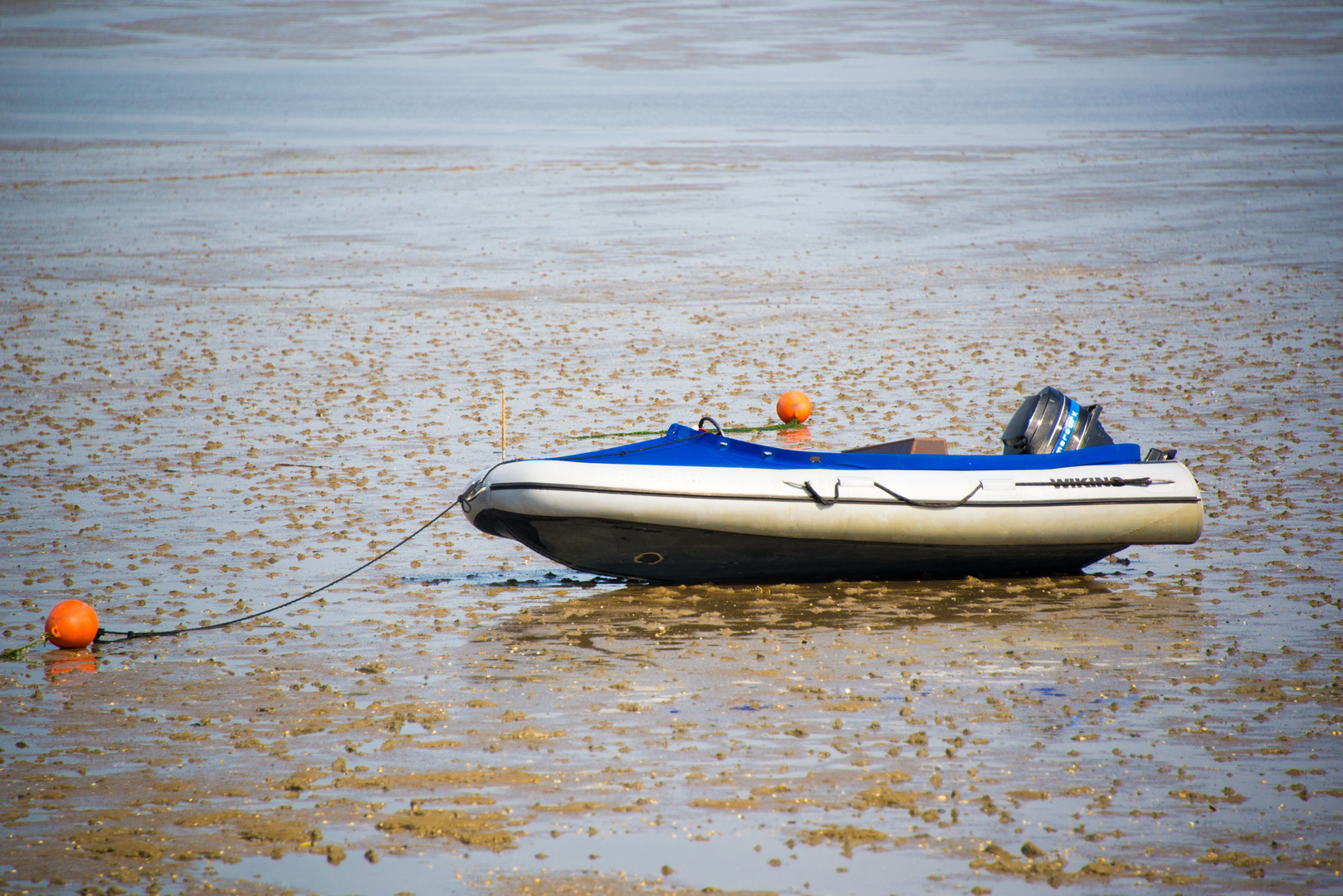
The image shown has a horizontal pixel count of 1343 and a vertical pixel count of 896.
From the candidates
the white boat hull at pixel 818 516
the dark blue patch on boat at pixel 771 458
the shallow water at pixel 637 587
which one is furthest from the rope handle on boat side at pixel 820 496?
the shallow water at pixel 637 587

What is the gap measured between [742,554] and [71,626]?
385 cm

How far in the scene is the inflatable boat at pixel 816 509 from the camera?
898cm

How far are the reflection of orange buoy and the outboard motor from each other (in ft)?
18.8

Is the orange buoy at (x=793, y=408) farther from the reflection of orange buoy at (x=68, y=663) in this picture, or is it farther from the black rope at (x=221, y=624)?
the reflection of orange buoy at (x=68, y=663)

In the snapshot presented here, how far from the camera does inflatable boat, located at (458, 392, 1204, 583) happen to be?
8.98m

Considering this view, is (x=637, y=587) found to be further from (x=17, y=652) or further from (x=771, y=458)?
(x=17, y=652)

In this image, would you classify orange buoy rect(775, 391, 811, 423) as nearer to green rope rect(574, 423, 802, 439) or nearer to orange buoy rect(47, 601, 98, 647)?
green rope rect(574, 423, 802, 439)

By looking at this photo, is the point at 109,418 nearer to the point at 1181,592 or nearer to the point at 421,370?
the point at 421,370

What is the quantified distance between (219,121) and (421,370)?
3668cm

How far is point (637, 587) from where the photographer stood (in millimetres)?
9516

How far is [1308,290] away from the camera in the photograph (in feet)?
66.8

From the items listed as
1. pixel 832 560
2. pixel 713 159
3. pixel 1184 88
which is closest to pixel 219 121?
pixel 713 159

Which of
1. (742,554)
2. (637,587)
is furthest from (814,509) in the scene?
(637,587)

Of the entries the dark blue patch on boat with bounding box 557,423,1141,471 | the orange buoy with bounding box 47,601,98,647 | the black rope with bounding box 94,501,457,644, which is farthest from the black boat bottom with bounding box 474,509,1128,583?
the orange buoy with bounding box 47,601,98,647
